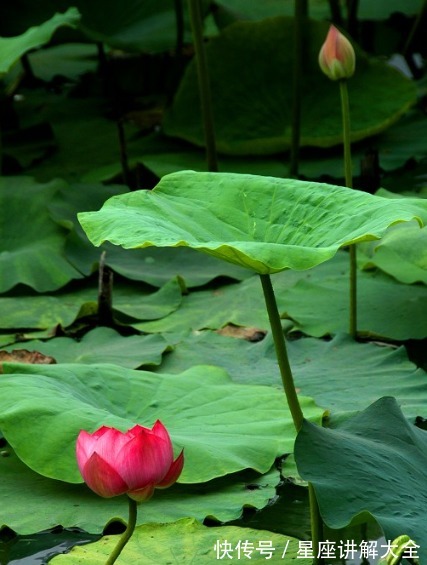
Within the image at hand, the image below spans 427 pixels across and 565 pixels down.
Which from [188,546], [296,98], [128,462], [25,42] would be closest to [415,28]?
[296,98]

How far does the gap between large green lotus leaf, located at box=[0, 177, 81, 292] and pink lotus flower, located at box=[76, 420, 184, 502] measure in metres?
1.53

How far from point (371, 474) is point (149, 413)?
62 centimetres

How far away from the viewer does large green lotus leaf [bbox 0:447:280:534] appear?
1793mm

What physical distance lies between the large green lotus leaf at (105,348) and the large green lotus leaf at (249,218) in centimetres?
69

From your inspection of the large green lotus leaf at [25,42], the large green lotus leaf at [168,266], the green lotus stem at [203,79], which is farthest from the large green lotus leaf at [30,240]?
the green lotus stem at [203,79]

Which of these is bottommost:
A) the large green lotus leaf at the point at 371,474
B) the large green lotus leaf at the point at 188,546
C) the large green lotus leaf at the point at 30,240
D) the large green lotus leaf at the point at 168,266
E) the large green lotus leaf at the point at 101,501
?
the large green lotus leaf at the point at 168,266

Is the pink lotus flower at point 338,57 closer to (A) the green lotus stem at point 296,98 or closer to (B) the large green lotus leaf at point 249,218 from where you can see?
(B) the large green lotus leaf at point 249,218

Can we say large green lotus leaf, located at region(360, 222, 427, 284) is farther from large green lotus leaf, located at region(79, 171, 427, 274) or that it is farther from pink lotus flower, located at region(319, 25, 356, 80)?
large green lotus leaf, located at region(79, 171, 427, 274)

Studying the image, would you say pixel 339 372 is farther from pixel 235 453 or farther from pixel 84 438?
pixel 84 438

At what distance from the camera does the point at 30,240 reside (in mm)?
3068

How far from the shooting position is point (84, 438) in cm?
140

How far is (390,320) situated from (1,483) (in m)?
1.06

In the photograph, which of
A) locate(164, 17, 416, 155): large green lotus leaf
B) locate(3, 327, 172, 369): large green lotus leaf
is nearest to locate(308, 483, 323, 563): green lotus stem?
locate(3, 327, 172, 369): large green lotus leaf

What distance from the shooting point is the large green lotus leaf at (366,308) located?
2580 mm
